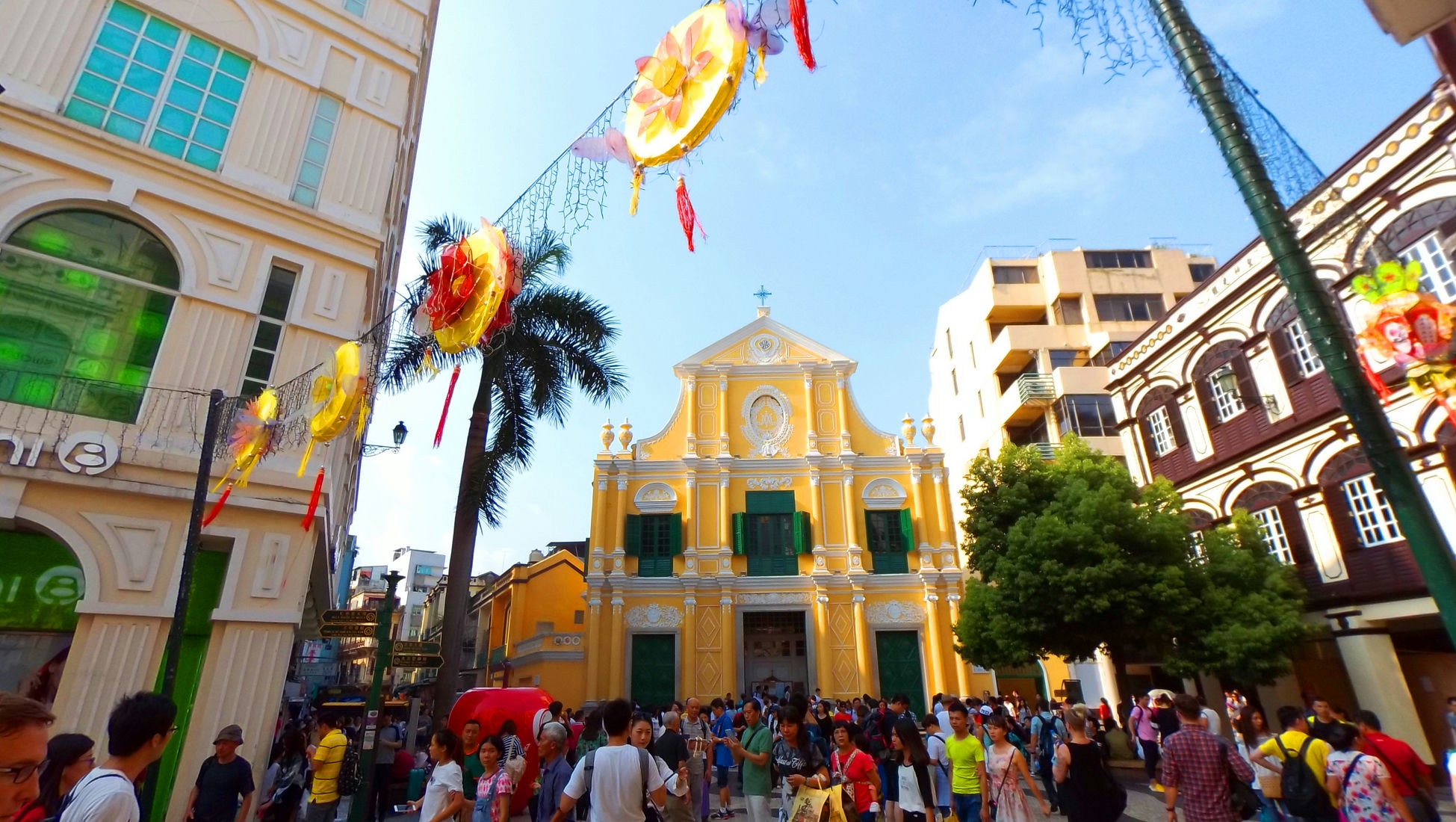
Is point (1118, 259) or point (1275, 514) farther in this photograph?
point (1118, 259)

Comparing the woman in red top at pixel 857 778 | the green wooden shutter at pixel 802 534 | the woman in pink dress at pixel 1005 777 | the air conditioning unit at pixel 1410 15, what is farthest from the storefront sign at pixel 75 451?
the green wooden shutter at pixel 802 534

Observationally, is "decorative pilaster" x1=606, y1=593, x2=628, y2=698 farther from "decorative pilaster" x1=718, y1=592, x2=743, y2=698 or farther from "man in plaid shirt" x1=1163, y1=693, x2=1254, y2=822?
"man in plaid shirt" x1=1163, y1=693, x2=1254, y2=822

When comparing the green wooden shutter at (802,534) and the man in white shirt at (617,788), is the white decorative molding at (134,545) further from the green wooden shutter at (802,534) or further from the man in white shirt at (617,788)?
the green wooden shutter at (802,534)

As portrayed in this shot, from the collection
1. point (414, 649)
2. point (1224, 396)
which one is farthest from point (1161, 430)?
point (414, 649)

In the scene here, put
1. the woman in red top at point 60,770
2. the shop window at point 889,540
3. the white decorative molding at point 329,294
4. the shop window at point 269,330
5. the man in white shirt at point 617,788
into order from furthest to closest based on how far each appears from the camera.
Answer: the shop window at point 889,540
the white decorative molding at point 329,294
the shop window at point 269,330
the man in white shirt at point 617,788
the woman in red top at point 60,770

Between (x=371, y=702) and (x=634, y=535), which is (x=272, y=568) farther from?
(x=634, y=535)

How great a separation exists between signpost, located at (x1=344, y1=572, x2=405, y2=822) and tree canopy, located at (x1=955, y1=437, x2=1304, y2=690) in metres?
11.7

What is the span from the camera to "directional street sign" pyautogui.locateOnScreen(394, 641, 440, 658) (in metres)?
9.39

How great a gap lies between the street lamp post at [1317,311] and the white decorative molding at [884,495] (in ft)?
64.7

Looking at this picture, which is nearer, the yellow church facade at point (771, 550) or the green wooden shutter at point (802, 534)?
the yellow church facade at point (771, 550)

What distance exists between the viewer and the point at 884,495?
23125 mm

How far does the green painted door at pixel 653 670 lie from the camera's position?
68.1 ft

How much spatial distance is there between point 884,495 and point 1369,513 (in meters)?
11.9

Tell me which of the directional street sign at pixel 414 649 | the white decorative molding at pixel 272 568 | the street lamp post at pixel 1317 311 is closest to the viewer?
the street lamp post at pixel 1317 311
